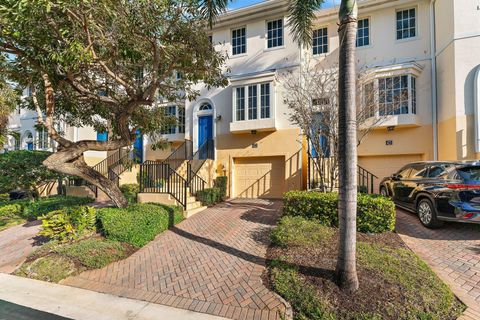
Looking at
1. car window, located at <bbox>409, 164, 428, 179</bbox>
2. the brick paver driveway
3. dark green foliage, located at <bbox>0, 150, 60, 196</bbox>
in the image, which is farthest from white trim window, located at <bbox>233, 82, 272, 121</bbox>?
dark green foliage, located at <bbox>0, 150, 60, 196</bbox>

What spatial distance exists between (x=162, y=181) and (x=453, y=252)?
28.2 ft

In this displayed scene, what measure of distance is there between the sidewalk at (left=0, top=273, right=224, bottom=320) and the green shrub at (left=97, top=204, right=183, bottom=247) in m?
1.69

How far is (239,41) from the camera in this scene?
13.2 metres

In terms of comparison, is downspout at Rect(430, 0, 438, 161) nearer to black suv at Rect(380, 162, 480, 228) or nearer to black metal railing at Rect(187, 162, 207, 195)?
black suv at Rect(380, 162, 480, 228)

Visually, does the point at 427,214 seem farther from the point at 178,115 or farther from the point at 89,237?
the point at 178,115

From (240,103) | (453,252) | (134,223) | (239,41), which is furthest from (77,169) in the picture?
(239,41)

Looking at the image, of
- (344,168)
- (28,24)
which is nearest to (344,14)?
(344,168)

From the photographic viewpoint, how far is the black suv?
555 centimetres

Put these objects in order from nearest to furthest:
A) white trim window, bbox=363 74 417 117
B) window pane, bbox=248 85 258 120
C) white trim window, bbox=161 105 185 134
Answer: white trim window, bbox=363 74 417 117 → window pane, bbox=248 85 258 120 → white trim window, bbox=161 105 185 134

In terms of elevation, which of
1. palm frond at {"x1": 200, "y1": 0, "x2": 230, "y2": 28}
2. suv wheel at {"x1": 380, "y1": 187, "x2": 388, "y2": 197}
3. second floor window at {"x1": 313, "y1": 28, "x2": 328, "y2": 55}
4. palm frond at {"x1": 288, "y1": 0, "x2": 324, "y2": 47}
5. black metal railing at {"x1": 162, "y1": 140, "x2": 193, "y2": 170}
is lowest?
suv wheel at {"x1": 380, "y1": 187, "x2": 388, "y2": 197}

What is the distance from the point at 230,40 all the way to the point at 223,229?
10.4 metres

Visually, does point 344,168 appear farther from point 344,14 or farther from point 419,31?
Answer: point 419,31

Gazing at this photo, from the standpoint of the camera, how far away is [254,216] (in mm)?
8312

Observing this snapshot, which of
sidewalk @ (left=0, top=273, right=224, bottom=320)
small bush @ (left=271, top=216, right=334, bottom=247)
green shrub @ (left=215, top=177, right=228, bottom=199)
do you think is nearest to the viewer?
sidewalk @ (left=0, top=273, right=224, bottom=320)
